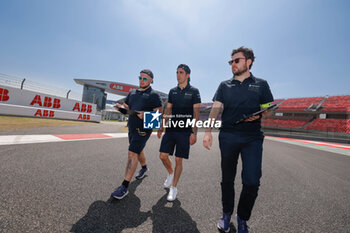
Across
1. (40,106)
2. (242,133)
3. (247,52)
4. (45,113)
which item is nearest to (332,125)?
(247,52)

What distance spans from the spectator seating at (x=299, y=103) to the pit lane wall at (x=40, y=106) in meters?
39.3

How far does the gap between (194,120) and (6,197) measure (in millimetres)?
2479

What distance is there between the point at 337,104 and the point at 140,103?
43.7 meters

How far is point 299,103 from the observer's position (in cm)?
3584

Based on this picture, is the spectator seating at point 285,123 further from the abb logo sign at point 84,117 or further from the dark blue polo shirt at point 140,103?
the dark blue polo shirt at point 140,103

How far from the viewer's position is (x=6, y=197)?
5.49ft

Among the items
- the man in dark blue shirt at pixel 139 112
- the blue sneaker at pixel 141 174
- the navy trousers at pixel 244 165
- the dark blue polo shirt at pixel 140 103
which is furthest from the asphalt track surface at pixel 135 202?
the dark blue polo shirt at pixel 140 103

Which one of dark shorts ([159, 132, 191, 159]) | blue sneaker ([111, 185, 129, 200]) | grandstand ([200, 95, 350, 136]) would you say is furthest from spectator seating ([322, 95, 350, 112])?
blue sneaker ([111, 185, 129, 200])

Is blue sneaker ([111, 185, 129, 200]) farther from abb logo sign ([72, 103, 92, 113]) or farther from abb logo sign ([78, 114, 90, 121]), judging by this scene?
abb logo sign ([72, 103, 92, 113])

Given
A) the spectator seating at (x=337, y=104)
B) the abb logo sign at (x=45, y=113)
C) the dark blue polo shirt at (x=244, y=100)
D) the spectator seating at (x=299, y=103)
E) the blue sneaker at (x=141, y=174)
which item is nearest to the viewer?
the dark blue polo shirt at (x=244, y=100)

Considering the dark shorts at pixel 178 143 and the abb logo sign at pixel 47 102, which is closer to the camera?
the dark shorts at pixel 178 143

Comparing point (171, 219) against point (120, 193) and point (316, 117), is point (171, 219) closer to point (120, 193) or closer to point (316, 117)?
point (120, 193)

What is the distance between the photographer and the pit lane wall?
1059cm

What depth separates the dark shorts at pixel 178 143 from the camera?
2281 mm
